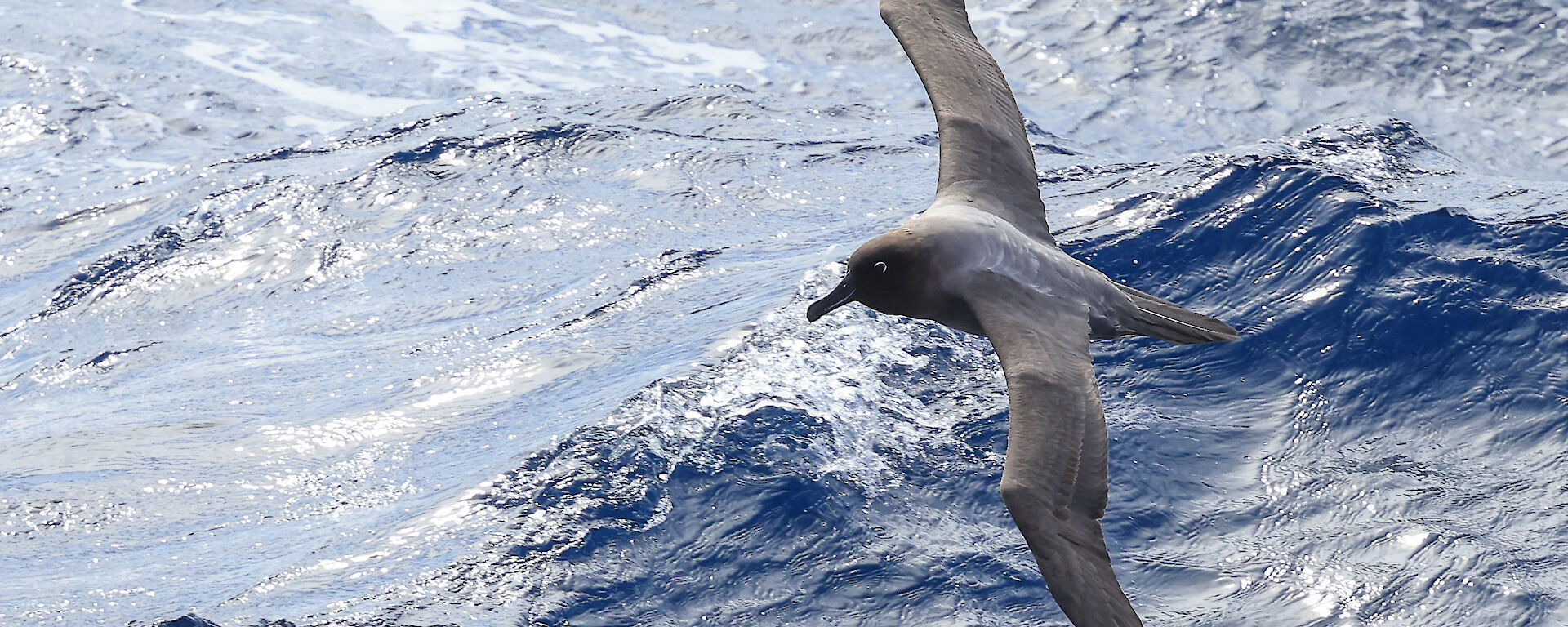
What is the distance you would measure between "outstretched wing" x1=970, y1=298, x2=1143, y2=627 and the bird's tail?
658mm

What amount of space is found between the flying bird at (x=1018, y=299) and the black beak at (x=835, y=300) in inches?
0.5

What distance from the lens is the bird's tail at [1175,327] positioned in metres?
8.73

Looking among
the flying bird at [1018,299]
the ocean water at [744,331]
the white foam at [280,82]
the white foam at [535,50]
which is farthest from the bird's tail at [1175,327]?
the white foam at [280,82]

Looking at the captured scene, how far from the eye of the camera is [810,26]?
25.8 meters

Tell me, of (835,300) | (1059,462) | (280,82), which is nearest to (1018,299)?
(835,300)

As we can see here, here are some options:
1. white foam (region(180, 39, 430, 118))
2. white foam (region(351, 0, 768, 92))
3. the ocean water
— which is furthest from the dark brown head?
white foam (region(180, 39, 430, 118))

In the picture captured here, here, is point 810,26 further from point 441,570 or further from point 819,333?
point 441,570

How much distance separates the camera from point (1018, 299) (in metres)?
8.38

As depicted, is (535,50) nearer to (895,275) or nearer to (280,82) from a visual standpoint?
(280,82)

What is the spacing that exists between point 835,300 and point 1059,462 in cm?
176

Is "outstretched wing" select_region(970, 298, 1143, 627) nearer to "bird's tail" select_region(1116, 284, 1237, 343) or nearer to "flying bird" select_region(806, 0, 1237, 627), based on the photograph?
"flying bird" select_region(806, 0, 1237, 627)

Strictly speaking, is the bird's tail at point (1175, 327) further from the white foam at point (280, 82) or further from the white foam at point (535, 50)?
the white foam at point (280, 82)

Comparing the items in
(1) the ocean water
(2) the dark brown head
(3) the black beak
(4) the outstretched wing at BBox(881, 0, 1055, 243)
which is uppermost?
(4) the outstretched wing at BBox(881, 0, 1055, 243)

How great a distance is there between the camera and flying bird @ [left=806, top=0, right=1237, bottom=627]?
7070mm
